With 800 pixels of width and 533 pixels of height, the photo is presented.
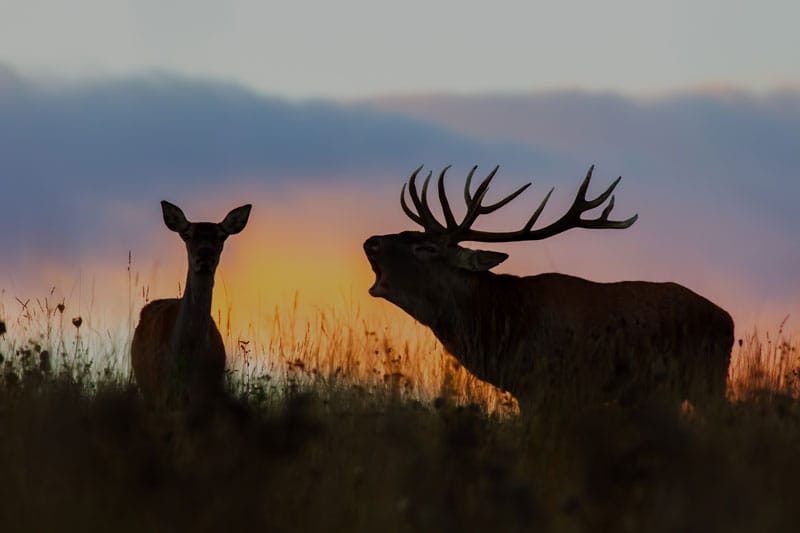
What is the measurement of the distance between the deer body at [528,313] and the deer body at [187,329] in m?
1.57

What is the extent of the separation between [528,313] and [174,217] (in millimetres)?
2958

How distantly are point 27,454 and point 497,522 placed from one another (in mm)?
2686

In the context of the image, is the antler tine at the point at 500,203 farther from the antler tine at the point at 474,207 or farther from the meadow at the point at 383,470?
the meadow at the point at 383,470

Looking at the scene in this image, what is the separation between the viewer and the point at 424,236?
11.1 metres

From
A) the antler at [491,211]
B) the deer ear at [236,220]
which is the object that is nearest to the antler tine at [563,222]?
the antler at [491,211]

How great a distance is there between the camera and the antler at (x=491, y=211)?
11430mm

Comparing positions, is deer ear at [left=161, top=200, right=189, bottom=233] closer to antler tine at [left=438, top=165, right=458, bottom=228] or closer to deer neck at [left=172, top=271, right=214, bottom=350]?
deer neck at [left=172, top=271, right=214, bottom=350]

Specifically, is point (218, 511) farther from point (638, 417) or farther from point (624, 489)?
point (638, 417)

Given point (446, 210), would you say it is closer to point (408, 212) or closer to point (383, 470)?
point (408, 212)

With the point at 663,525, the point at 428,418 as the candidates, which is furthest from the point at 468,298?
the point at 663,525

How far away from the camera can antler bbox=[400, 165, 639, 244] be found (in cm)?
1143

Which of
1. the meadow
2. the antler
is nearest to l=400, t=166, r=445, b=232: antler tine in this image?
the antler

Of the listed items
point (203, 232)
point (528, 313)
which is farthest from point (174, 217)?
point (528, 313)

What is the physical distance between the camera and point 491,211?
11.5 m
